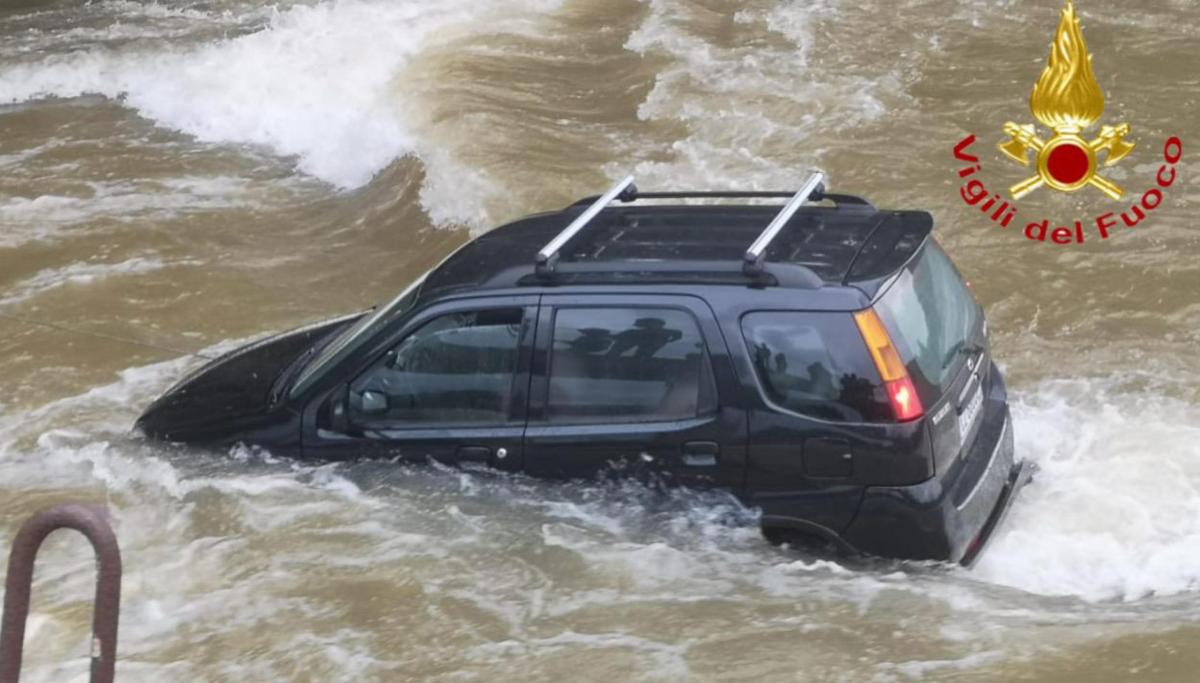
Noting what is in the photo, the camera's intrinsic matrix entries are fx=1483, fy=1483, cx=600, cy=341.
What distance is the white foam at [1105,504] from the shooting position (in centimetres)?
571

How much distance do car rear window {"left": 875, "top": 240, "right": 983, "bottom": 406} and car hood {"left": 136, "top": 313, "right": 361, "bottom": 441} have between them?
266cm

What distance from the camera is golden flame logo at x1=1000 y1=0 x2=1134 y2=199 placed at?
32.0 feet

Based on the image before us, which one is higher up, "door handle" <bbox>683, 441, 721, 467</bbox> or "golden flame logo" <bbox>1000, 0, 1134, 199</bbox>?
"golden flame logo" <bbox>1000, 0, 1134, 199</bbox>

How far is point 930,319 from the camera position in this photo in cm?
562

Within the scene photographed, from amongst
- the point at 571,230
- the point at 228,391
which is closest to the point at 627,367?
the point at 571,230

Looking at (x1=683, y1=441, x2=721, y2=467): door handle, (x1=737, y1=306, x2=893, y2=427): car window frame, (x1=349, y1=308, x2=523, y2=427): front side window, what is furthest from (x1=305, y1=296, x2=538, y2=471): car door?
Result: (x1=737, y1=306, x2=893, y2=427): car window frame

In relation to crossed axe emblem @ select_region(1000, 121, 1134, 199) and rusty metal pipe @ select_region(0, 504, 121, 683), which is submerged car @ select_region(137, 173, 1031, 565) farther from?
crossed axe emblem @ select_region(1000, 121, 1134, 199)

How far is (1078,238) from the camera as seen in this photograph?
10.1 m

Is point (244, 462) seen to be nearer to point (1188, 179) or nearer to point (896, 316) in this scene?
point (896, 316)

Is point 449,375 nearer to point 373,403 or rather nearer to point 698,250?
point 373,403

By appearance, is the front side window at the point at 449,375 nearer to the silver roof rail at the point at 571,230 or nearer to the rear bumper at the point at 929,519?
the silver roof rail at the point at 571,230

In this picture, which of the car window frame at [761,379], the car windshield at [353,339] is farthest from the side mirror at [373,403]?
the car window frame at [761,379]

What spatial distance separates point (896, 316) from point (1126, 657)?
1.40 metres

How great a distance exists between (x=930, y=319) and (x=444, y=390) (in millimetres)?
1909
